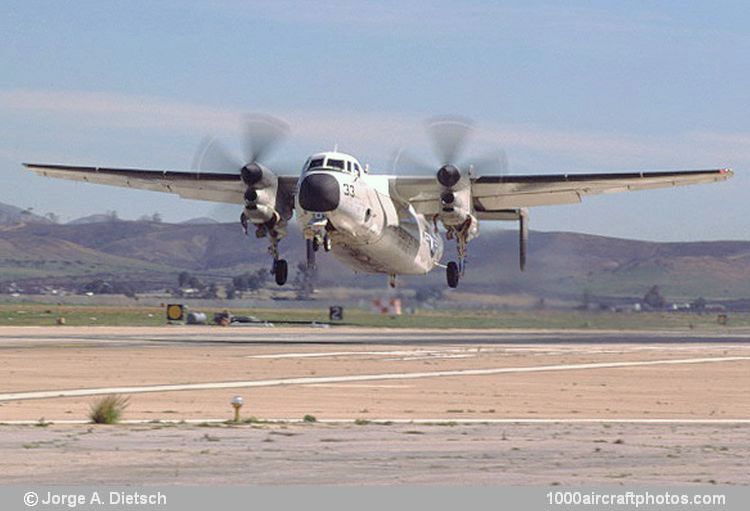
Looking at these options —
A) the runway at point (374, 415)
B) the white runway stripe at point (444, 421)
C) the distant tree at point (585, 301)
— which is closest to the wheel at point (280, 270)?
the runway at point (374, 415)

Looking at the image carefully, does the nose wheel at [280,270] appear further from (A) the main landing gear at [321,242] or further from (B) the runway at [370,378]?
(A) the main landing gear at [321,242]

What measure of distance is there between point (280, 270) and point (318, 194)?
31.6 feet

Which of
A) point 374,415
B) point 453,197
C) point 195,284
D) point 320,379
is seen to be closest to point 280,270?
point 453,197

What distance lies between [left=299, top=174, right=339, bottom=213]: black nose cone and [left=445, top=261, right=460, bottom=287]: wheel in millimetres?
14130

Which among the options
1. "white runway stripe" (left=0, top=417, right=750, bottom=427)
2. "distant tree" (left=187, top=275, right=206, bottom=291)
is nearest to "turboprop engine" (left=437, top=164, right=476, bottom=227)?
"white runway stripe" (left=0, top=417, right=750, bottom=427)

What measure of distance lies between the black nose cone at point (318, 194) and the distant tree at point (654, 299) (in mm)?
44632

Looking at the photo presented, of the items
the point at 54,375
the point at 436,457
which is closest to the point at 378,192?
the point at 54,375

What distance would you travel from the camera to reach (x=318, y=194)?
4719 centimetres

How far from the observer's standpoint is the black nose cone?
47.2m

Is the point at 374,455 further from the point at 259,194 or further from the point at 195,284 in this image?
the point at 195,284

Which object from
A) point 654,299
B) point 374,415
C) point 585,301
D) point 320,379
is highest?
point 654,299

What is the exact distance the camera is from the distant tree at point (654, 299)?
89.6m

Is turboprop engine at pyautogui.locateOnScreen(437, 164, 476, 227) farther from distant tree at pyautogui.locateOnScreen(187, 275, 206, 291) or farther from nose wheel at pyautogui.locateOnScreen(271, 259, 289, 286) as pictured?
distant tree at pyautogui.locateOnScreen(187, 275, 206, 291)

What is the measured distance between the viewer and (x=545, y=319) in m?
65.8
